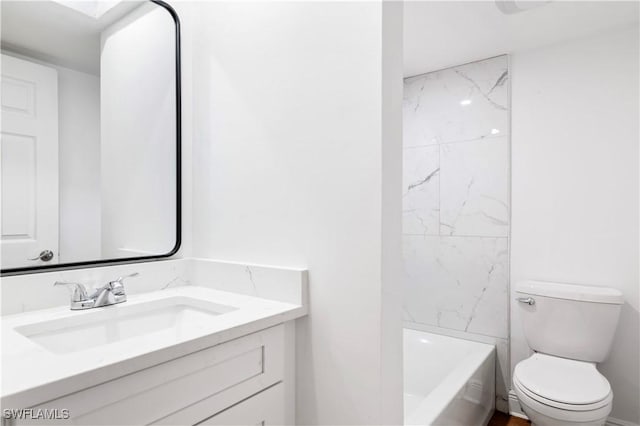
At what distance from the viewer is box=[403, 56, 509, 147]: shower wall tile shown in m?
2.42

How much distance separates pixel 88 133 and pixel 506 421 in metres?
2.71

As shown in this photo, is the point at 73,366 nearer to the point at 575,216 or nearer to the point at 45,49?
the point at 45,49

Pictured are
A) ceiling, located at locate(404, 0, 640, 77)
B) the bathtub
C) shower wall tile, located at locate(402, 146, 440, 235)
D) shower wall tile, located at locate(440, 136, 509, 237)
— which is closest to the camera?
the bathtub

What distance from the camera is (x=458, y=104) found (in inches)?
101

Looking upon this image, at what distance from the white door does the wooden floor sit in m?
2.51

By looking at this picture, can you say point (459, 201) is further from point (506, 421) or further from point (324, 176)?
point (324, 176)

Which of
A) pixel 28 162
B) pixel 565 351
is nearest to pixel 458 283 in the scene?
pixel 565 351

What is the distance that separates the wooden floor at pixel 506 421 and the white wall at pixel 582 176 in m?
0.38

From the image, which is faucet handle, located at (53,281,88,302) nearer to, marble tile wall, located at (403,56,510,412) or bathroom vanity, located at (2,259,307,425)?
bathroom vanity, located at (2,259,307,425)

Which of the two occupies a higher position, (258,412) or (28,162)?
(28,162)

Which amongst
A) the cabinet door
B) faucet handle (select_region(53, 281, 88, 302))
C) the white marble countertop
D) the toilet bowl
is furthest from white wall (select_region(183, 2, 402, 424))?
the toilet bowl

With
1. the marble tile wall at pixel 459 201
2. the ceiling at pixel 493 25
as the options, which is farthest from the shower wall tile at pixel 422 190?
the ceiling at pixel 493 25

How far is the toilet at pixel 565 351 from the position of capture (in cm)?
169

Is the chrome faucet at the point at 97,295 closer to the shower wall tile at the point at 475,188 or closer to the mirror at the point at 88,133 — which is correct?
the mirror at the point at 88,133
